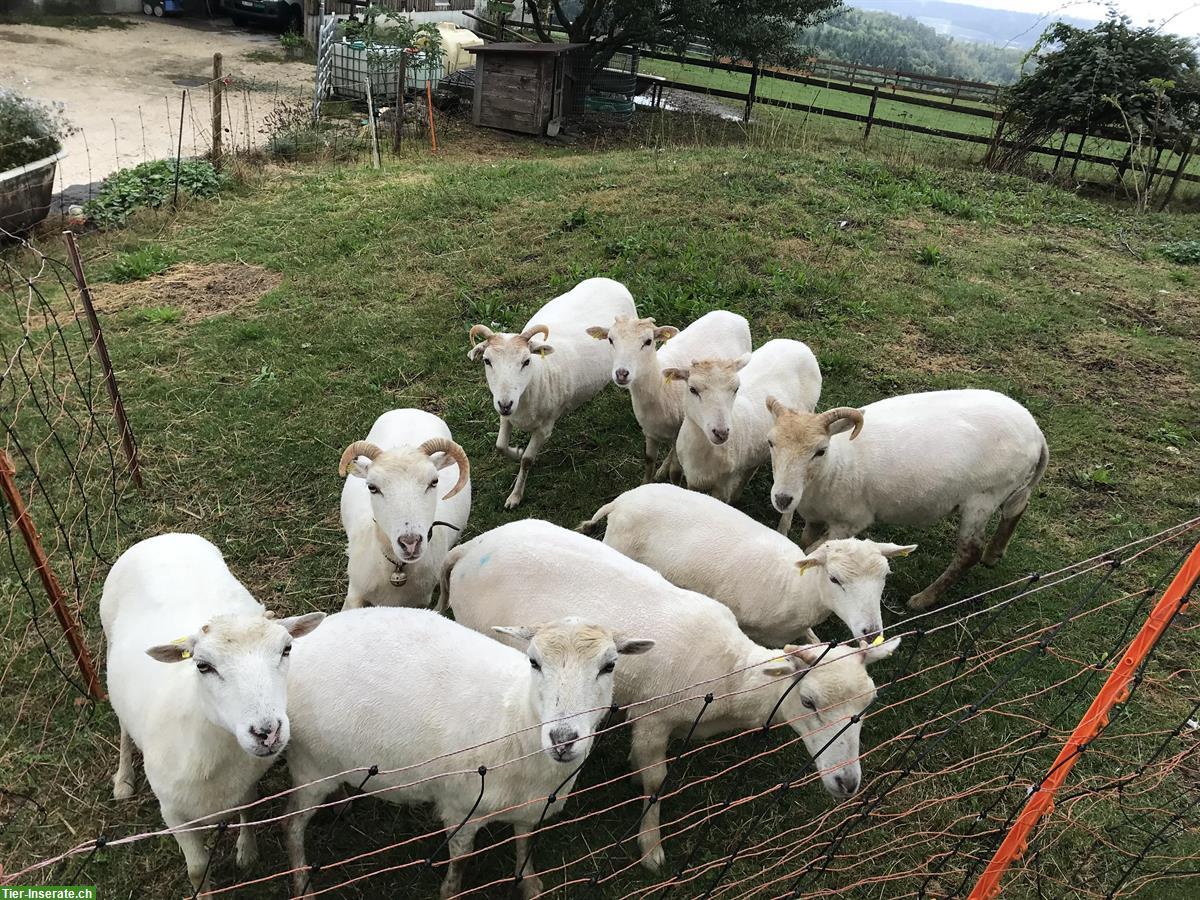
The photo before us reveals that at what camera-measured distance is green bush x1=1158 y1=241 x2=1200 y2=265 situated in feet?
36.7

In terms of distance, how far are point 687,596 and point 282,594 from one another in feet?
9.07

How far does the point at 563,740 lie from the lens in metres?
2.97

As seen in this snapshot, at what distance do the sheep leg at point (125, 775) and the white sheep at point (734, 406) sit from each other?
12.3 ft

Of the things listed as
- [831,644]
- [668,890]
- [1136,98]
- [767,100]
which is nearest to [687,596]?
[831,644]

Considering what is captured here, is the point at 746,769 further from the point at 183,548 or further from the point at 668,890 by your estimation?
the point at 183,548

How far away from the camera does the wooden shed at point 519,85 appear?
1673cm

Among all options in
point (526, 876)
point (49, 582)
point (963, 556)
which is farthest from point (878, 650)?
point (49, 582)

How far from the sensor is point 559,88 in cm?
1769

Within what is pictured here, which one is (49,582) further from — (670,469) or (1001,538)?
(1001,538)

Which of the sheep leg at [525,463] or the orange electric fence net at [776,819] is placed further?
the sheep leg at [525,463]

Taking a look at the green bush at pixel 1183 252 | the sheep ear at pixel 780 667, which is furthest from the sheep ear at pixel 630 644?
the green bush at pixel 1183 252

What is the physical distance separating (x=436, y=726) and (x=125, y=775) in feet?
5.88

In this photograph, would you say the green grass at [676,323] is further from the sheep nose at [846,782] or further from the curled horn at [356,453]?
the curled horn at [356,453]

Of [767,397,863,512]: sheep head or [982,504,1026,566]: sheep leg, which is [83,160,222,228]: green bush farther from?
[982,504,1026,566]: sheep leg
